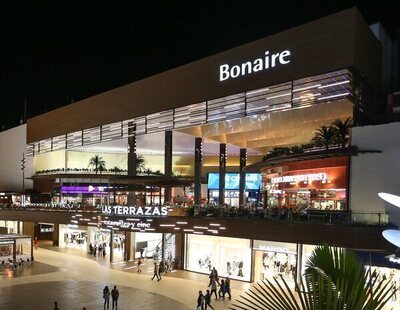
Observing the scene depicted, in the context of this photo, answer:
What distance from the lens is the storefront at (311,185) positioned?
25359mm

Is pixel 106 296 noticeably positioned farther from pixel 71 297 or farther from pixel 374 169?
pixel 374 169

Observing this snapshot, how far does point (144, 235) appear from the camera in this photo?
3900 cm

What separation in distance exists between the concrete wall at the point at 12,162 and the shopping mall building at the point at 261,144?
35.2ft

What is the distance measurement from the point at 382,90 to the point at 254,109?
8.26 metres

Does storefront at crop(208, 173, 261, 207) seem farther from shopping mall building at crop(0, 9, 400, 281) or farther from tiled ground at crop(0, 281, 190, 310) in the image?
tiled ground at crop(0, 281, 190, 310)

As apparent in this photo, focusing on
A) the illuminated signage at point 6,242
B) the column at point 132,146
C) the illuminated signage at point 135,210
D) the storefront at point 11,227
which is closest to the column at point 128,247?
the illuminated signage at point 135,210

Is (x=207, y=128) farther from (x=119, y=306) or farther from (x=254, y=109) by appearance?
(x=119, y=306)

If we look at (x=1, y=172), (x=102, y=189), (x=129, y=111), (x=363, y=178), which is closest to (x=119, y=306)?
(x=363, y=178)

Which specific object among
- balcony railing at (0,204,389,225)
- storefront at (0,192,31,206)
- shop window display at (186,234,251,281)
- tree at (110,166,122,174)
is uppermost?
tree at (110,166,122,174)

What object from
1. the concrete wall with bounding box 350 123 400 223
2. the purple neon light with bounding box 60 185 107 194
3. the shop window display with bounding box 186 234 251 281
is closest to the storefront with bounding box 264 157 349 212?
the concrete wall with bounding box 350 123 400 223

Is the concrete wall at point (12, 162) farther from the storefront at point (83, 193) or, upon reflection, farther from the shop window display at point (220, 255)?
the shop window display at point (220, 255)

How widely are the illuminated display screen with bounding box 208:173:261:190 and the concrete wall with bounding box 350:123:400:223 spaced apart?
29.0m

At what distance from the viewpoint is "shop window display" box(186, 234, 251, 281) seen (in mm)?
29422

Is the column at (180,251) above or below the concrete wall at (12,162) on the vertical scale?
below
